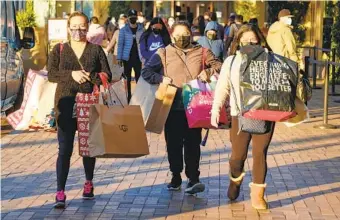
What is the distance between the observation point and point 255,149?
7.74 meters

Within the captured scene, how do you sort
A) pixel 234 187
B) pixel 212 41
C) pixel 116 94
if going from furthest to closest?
pixel 212 41 < pixel 234 187 < pixel 116 94

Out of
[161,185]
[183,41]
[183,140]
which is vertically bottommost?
[161,185]

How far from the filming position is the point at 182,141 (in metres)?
8.52

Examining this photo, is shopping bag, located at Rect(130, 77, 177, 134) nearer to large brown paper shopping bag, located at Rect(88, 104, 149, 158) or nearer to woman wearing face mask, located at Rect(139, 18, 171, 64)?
large brown paper shopping bag, located at Rect(88, 104, 149, 158)

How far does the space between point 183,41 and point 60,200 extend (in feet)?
6.63

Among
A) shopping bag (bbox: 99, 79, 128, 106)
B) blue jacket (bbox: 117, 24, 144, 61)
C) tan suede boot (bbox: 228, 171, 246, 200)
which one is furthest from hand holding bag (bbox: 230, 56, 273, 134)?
blue jacket (bbox: 117, 24, 144, 61)

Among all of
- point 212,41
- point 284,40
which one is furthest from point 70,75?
point 212,41

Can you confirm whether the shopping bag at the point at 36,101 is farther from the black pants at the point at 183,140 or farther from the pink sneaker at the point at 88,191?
the pink sneaker at the point at 88,191

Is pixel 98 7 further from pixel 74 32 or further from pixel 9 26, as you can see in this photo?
pixel 74 32

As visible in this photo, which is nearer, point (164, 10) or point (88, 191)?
point (88, 191)

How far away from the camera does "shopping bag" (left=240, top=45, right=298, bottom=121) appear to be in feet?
24.0

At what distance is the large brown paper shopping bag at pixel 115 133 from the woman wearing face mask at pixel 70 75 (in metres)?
0.26

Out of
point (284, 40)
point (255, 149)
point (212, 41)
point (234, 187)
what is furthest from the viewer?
point (212, 41)

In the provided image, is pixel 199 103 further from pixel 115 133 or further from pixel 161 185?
pixel 161 185
